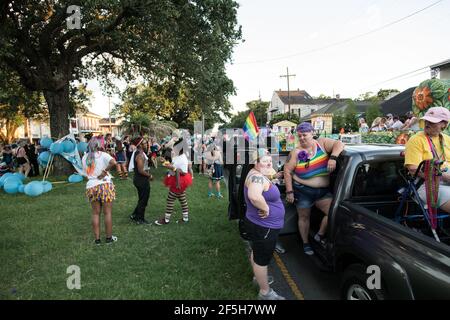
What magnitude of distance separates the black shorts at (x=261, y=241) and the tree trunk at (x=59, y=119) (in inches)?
493

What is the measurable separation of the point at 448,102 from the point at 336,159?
3721mm

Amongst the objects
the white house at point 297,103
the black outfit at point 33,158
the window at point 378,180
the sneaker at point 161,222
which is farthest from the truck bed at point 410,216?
the white house at point 297,103

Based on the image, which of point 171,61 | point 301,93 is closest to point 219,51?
point 171,61

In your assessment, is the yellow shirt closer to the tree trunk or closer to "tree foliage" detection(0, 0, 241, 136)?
"tree foliage" detection(0, 0, 241, 136)

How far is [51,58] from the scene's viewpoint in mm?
14430

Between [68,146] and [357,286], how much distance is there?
30.2ft

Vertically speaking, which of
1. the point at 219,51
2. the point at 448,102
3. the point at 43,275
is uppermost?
the point at 219,51

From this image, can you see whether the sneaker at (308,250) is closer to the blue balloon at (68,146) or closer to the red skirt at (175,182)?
the red skirt at (175,182)

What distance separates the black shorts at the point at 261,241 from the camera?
3.24 m

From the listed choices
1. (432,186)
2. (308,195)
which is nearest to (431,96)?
(308,195)

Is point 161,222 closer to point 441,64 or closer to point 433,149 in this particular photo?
point 433,149

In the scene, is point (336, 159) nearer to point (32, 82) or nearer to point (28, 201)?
point (28, 201)

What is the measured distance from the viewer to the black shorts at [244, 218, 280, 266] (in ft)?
10.6
